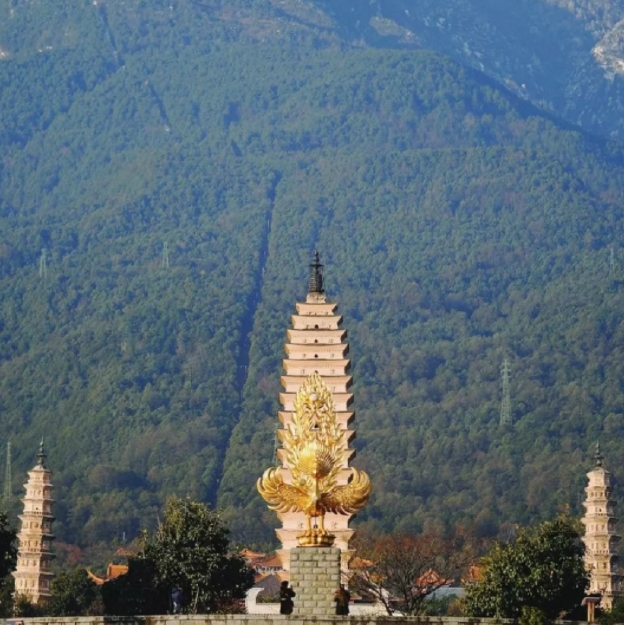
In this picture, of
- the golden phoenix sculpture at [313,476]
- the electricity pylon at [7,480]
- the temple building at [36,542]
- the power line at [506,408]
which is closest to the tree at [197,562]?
the golden phoenix sculpture at [313,476]

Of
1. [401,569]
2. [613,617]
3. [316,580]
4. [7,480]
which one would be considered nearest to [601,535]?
[401,569]

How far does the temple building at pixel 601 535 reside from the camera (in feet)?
391

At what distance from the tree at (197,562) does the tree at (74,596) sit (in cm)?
1543

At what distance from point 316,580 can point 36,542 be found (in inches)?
2025

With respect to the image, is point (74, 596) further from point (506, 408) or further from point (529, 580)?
point (506, 408)

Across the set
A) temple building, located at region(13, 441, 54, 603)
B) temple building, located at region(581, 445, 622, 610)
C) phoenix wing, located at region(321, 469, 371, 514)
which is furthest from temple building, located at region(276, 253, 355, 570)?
phoenix wing, located at region(321, 469, 371, 514)

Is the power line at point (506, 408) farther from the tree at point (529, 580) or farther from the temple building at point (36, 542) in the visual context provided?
the tree at point (529, 580)

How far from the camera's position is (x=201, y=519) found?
321 feet

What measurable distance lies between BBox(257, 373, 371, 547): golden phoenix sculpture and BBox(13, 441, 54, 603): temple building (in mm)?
47906

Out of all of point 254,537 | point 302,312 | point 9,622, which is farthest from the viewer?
point 254,537

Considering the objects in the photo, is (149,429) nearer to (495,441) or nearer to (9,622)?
(495,441)

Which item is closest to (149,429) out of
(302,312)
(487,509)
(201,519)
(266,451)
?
(266,451)

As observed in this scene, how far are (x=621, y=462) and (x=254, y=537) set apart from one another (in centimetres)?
2476

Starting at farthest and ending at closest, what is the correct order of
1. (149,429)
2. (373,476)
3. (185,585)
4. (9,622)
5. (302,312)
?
(149,429) → (373,476) → (302,312) → (185,585) → (9,622)
